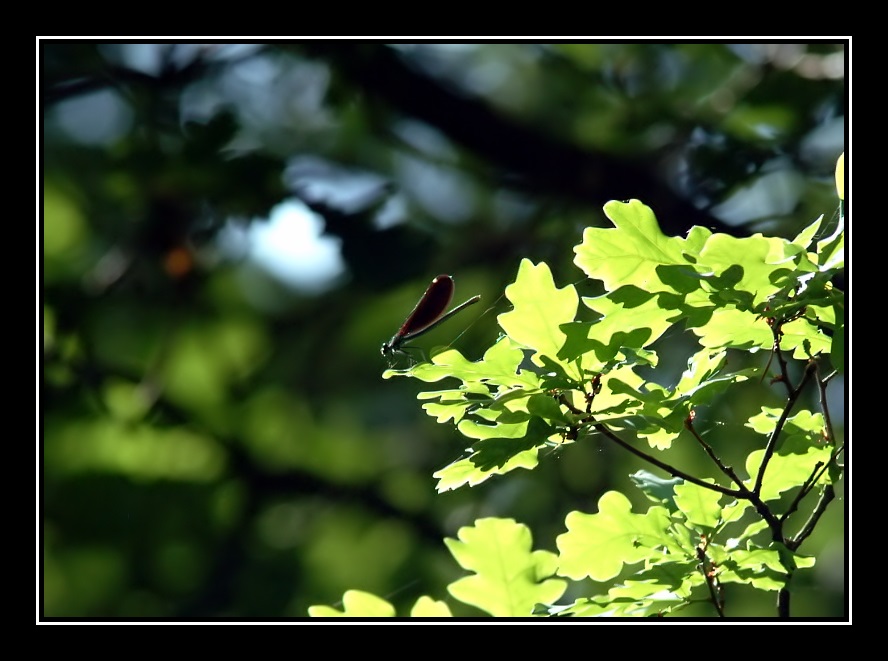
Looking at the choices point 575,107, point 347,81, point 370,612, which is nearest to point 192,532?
point 347,81

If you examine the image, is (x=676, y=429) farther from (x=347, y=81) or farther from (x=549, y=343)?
(x=347, y=81)

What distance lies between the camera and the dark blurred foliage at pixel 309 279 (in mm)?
2082

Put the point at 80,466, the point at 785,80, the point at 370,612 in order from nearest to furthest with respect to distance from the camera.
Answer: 1. the point at 370,612
2. the point at 785,80
3. the point at 80,466

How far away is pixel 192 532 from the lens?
7.13ft

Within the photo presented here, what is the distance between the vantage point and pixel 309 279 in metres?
2.27

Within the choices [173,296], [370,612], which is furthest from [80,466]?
[370,612]

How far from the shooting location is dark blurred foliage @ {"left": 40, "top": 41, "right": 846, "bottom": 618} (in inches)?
82.0
